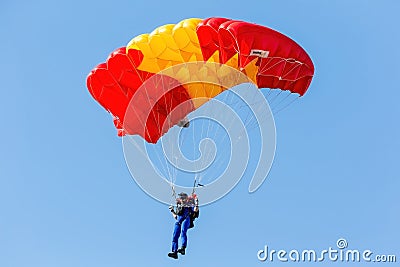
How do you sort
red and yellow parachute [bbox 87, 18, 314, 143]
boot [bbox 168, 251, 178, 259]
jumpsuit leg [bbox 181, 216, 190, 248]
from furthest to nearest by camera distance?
red and yellow parachute [bbox 87, 18, 314, 143], jumpsuit leg [bbox 181, 216, 190, 248], boot [bbox 168, 251, 178, 259]

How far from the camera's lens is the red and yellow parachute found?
1786cm

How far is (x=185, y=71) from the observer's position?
1927 cm

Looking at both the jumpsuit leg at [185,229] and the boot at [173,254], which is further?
the jumpsuit leg at [185,229]

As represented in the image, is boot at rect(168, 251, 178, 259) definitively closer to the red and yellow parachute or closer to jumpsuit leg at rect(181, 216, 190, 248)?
jumpsuit leg at rect(181, 216, 190, 248)

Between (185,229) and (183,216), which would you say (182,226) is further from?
(183,216)

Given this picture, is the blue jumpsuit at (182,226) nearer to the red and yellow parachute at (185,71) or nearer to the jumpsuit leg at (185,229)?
the jumpsuit leg at (185,229)

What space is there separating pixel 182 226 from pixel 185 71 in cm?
378

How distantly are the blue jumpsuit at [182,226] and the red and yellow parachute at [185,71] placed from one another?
3.05m

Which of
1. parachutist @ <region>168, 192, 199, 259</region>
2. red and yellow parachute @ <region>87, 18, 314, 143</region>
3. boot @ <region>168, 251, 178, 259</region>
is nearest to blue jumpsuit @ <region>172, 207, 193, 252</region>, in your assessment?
parachutist @ <region>168, 192, 199, 259</region>

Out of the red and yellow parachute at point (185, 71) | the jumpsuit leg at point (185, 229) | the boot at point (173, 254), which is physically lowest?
the boot at point (173, 254)

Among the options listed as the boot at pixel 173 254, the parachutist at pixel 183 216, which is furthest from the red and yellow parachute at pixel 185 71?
the boot at pixel 173 254

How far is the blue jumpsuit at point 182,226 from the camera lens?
1772 cm

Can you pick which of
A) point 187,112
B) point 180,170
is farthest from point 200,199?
point 187,112

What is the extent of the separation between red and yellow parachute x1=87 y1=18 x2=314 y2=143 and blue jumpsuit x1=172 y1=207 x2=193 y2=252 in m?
3.05
